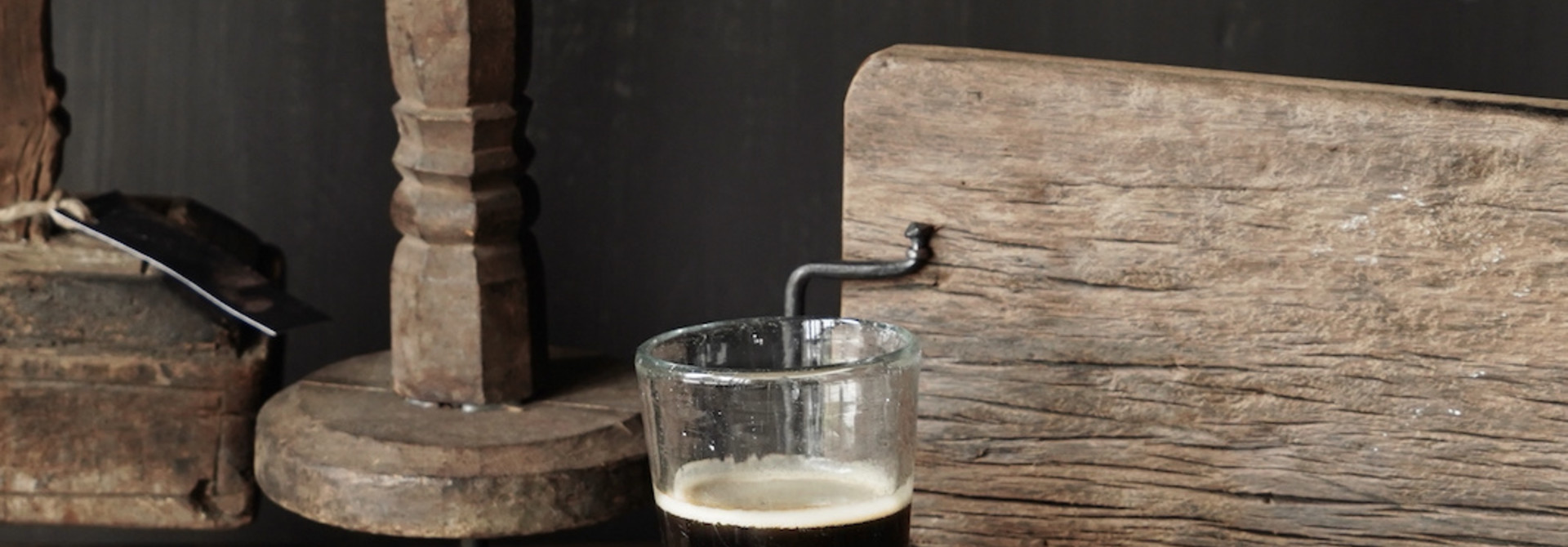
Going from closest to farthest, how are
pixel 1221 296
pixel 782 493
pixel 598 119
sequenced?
pixel 782 493 < pixel 1221 296 < pixel 598 119

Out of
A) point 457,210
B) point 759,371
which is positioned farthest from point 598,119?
point 759,371

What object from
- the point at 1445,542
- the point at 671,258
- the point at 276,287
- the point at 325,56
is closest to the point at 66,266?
the point at 276,287

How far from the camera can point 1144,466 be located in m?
1.05

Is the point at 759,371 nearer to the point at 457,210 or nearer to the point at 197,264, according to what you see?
the point at 457,210

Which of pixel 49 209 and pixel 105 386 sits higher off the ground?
pixel 49 209

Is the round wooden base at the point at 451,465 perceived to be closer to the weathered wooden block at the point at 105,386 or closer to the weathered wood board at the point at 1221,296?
the weathered wooden block at the point at 105,386

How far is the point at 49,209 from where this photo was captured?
1.14 meters

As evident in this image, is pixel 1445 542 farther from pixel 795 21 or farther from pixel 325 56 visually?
pixel 325 56

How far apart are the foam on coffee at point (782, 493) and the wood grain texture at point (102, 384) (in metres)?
0.40

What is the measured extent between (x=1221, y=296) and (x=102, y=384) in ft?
2.33

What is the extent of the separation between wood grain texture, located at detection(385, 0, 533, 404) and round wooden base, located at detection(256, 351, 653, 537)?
0.11ft

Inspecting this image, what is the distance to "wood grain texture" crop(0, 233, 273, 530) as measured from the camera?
114cm

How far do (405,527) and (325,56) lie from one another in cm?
60

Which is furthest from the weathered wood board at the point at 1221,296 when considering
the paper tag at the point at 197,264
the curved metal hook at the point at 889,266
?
the paper tag at the point at 197,264
